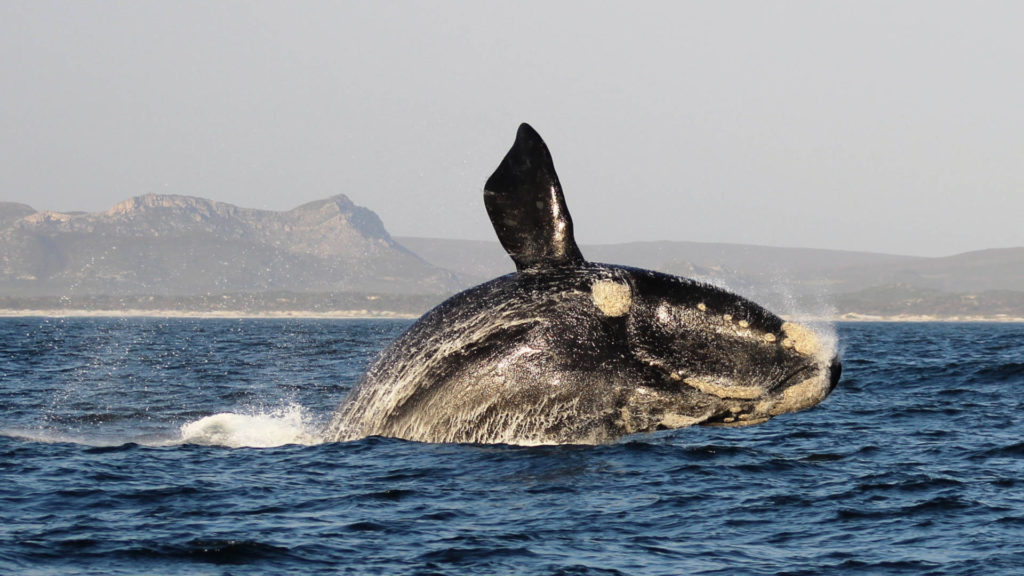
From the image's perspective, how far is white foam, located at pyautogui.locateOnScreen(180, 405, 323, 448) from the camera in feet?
46.9

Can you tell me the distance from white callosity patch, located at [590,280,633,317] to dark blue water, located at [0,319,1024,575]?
142 centimetres

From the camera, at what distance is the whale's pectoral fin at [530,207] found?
1047 centimetres

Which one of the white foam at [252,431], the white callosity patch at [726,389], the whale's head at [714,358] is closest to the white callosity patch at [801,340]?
the whale's head at [714,358]

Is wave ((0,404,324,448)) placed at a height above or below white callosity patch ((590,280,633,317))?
below

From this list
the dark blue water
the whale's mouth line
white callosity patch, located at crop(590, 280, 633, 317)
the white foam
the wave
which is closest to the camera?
the dark blue water

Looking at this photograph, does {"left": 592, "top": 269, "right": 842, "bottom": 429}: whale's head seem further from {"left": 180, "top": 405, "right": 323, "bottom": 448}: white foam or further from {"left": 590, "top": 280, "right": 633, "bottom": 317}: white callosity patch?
{"left": 180, "top": 405, "right": 323, "bottom": 448}: white foam

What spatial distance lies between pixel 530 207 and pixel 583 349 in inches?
53.5

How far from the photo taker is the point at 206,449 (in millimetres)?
13883

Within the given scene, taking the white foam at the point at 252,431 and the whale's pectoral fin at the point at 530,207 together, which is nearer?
the whale's pectoral fin at the point at 530,207

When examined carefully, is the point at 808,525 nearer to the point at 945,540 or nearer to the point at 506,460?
the point at 945,540

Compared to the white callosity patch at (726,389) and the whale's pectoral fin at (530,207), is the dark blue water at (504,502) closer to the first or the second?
the white callosity patch at (726,389)

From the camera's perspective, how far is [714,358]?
10352 millimetres

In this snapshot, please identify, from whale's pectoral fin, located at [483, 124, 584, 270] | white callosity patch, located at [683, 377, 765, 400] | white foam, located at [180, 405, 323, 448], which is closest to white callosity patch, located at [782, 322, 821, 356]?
white callosity patch, located at [683, 377, 765, 400]

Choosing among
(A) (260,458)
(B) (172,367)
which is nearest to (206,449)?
(A) (260,458)
